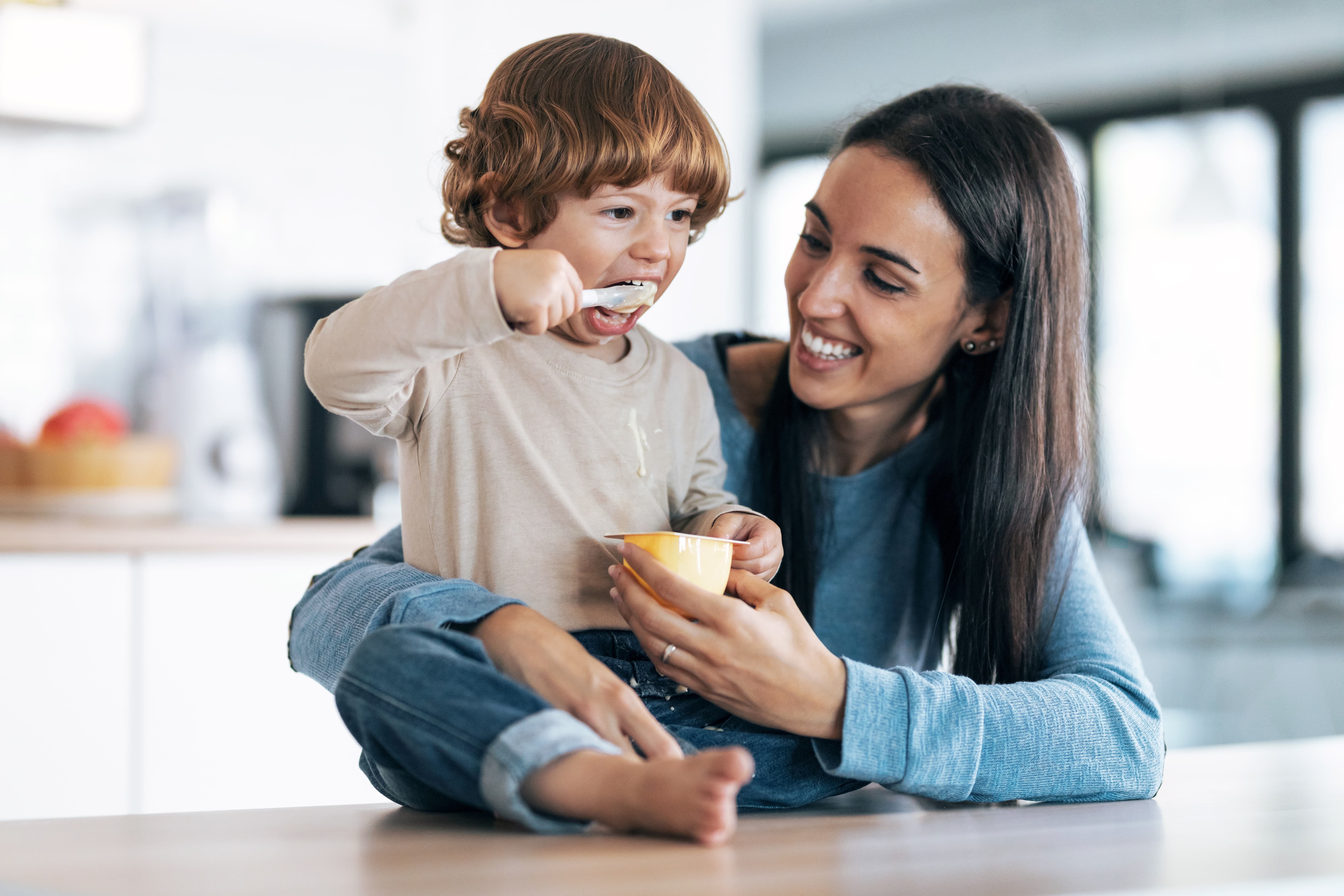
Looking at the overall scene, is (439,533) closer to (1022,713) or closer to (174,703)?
(1022,713)

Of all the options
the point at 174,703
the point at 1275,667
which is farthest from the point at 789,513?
the point at 1275,667

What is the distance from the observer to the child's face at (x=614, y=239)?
110cm

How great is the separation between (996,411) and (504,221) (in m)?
0.57

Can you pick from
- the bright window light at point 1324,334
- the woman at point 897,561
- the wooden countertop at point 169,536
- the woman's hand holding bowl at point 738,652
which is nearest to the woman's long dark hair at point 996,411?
the woman at point 897,561

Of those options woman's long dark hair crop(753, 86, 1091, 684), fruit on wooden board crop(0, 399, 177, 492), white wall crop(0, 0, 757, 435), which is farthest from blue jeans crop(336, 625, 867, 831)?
white wall crop(0, 0, 757, 435)

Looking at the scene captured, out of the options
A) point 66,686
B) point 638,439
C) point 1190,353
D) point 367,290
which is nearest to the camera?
point 638,439

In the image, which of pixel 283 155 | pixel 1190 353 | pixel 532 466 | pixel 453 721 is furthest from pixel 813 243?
pixel 1190 353

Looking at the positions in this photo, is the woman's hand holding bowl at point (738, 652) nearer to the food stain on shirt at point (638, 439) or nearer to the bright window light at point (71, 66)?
the food stain on shirt at point (638, 439)

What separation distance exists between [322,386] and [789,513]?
0.63 meters

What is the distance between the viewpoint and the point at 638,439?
1.18 metres

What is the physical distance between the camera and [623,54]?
1179mm

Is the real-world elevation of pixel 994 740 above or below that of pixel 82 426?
below

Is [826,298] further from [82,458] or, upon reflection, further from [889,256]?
[82,458]

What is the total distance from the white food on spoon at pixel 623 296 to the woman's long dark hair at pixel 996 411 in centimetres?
39
